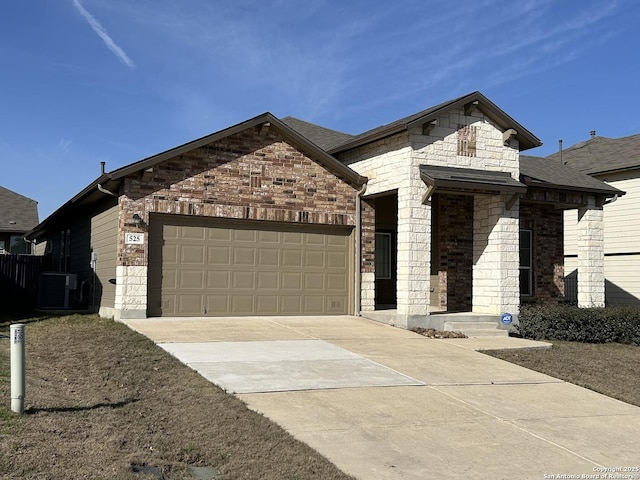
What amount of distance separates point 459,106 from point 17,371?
12076 millimetres

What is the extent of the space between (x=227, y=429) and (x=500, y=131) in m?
12.2

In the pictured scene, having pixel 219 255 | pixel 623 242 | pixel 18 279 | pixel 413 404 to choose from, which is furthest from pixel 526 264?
pixel 18 279

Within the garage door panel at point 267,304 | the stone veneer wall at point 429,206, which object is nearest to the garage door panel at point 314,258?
the garage door panel at point 267,304

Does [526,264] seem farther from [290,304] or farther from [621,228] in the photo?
[290,304]

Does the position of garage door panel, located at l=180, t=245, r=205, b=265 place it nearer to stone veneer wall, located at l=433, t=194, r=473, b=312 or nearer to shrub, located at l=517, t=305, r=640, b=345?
stone veneer wall, located at l=433, t=194, r=473, b=312

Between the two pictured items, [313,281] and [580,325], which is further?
[313,281]

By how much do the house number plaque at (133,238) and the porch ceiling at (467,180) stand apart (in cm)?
650

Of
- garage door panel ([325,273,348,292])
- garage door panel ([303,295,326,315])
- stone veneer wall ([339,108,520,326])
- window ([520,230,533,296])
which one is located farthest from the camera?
window ([520,230,533,296])

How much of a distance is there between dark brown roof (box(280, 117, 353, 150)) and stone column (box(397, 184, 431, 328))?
5018mm

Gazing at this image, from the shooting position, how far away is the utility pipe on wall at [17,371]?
6.37m

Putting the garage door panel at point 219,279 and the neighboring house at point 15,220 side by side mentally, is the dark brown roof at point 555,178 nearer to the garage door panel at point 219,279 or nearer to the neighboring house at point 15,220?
the garage door panel at point 219,279

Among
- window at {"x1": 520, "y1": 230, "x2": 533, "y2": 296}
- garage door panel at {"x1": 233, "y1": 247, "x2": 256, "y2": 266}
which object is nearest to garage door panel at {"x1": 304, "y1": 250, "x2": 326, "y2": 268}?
garage door panel at {"x1": 233, "y1": 247, "x2": 256, "y2": 266}

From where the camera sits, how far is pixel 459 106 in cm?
1552

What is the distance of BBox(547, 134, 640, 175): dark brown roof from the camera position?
23.1 meters
